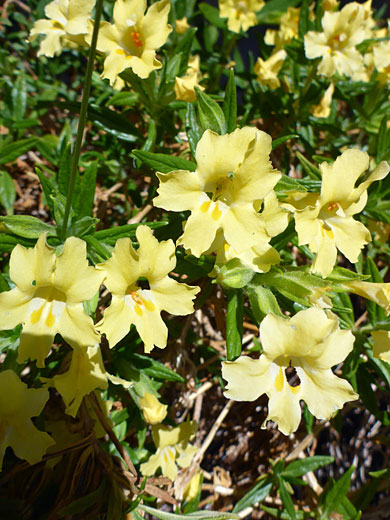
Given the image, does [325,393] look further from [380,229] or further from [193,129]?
[380,229]

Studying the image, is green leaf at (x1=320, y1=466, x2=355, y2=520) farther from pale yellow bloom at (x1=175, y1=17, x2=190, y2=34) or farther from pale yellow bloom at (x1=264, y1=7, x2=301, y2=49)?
pale yellow bloom at (x1=175, y1=17, x2=190, y2=34)

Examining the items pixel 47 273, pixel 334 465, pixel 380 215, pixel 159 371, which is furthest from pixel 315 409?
pixel 334 465

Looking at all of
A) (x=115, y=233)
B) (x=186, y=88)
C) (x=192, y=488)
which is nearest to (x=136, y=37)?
(x=186, y=88)

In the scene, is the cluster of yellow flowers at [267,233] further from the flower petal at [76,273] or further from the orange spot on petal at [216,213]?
the flower petal at [76,273]

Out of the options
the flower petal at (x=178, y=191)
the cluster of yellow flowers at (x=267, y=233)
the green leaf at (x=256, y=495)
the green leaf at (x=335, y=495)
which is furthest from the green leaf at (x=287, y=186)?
the green leaf at (x=256, y=495)

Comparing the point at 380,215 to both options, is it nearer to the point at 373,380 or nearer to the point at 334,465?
the point at 373,380

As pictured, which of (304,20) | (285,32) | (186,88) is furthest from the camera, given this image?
(285,32)

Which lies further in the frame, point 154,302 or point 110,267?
point 154,302
